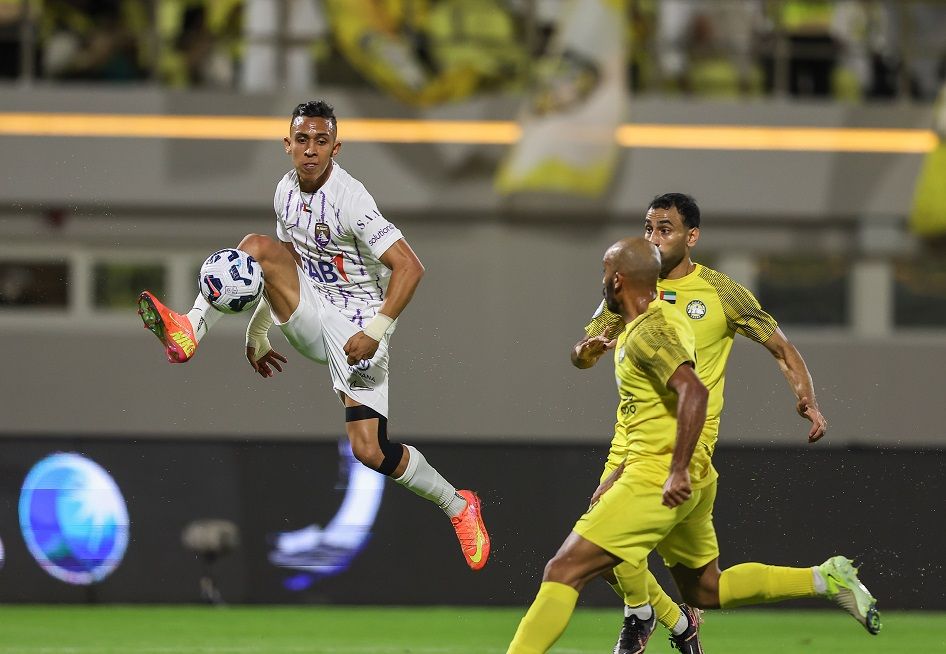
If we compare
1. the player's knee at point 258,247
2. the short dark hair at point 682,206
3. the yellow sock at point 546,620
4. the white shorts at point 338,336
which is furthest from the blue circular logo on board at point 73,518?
the yellow sock at point 546,620

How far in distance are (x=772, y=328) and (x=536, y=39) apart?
7.44 meters

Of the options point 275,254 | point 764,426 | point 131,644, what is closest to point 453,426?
point 764,426

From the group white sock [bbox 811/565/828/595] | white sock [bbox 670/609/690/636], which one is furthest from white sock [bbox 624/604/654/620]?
white sock [bbox 811/565/828/595]

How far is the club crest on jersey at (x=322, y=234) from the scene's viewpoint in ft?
22.5

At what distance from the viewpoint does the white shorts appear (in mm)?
7047

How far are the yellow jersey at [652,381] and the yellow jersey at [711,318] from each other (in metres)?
0.70

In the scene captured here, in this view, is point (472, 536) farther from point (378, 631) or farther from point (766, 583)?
point (378, 631)

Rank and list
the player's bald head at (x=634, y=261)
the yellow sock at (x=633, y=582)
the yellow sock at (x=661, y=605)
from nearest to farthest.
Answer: the player's bald head at (x=634, y=261) → the yellow sock at (x=633, y=582) → the yellow sock at (x=661, y=605)

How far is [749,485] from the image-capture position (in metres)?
10.1

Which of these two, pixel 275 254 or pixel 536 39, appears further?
pixel 536 39

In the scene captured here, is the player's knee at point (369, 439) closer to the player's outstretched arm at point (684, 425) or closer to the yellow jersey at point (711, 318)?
the yellow jersey at point (711, 318)

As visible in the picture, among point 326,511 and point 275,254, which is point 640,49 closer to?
point 326,511

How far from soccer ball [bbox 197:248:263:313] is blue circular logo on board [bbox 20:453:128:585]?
13.0 feet

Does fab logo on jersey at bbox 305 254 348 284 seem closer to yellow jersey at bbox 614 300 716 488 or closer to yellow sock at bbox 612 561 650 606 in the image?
yellow jersey at bbox 614 300 716 488
